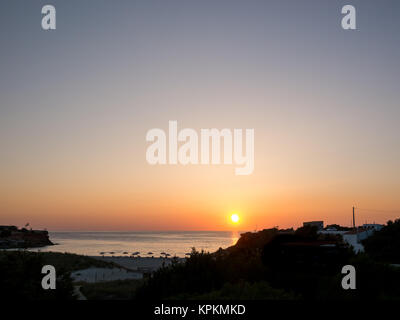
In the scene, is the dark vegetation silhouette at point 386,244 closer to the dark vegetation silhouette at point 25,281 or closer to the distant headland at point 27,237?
the distant headland at point 27,237

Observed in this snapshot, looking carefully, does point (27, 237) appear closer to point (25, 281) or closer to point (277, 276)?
point (25, 281)

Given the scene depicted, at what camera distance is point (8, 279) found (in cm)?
1026

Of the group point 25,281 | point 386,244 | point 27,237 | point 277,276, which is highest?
point 27,237

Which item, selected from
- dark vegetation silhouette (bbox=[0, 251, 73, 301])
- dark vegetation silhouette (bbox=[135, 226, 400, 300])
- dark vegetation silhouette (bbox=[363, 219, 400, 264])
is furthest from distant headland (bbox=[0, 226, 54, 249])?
dark vegetation silhouette (bbox=[363, 219, 400, 264])

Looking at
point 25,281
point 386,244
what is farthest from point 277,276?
point 386,244

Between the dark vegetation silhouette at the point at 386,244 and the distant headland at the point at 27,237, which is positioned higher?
the distant headland at the point at 27,237

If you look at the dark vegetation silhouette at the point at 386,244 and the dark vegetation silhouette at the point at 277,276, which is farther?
the dark vegetation silhouette at the point at 386,244

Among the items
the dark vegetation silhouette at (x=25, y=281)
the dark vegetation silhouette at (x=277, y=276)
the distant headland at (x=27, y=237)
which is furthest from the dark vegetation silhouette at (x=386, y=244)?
the dark vegetation silhouette at (x=25, y=281)

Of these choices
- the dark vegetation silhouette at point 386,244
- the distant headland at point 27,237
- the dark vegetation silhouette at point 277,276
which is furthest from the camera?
the dark vegetation silhouette at point 386,244

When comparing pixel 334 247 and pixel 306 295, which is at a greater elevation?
pixel 334 247
